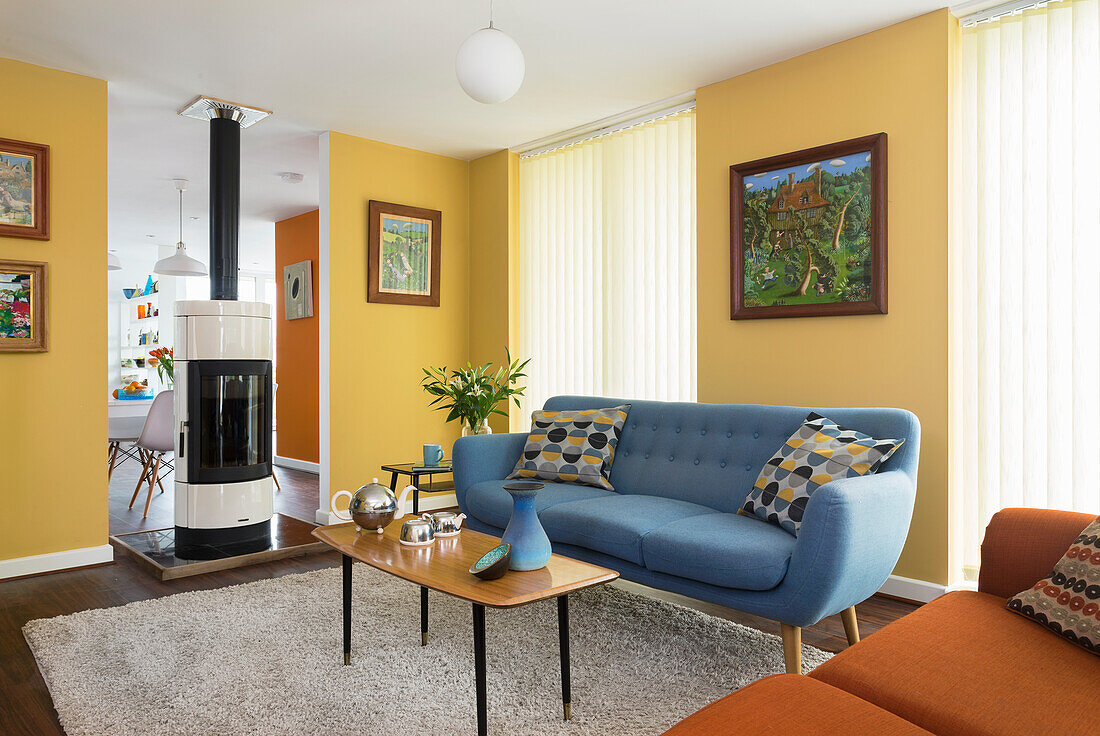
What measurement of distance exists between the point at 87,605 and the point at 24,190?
2144mm

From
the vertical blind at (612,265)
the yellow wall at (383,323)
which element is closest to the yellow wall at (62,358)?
the yellow wall at (383,323)

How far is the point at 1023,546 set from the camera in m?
1.91

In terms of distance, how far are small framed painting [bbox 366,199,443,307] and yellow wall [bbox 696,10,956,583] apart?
2.29m

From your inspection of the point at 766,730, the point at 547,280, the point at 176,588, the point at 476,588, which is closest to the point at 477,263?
the point at 547,280

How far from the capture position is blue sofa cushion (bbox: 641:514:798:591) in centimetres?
234

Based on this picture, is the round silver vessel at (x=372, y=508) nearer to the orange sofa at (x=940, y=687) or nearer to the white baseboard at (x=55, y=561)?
the orange sofa at (x=940, y=687)

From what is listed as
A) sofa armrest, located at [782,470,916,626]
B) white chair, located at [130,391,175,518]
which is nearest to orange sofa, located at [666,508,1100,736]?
sofa armrest, located at [782,470,916,626]

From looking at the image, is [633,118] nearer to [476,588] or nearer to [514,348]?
[514,348]

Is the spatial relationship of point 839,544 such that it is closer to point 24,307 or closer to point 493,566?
point 493,566

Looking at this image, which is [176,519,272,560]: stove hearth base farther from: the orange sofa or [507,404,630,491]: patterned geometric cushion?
the orange sofa

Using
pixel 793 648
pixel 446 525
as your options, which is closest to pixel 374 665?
pixel 446 525

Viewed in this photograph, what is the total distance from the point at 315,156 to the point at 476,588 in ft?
15.0

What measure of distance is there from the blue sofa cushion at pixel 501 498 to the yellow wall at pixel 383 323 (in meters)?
1.82

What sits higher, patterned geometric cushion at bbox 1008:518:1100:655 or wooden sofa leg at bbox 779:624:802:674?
patterned geometric cushion at bbox 1008:518:1100:655
